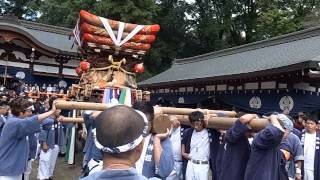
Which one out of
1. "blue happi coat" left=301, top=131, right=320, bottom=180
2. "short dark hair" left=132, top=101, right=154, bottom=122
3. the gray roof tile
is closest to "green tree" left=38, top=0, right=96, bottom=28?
the gray roof tile

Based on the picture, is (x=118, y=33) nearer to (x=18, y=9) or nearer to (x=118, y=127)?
(x=118, y=127)

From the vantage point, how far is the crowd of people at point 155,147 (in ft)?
6.42

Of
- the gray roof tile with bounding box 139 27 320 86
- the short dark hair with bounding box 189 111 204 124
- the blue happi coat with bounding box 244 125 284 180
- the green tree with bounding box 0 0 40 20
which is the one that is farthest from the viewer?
the green tree with bounding box 0 0 40 20

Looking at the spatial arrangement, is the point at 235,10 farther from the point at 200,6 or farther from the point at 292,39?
the point at 292,39

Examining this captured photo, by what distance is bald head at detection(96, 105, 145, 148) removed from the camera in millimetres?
1923

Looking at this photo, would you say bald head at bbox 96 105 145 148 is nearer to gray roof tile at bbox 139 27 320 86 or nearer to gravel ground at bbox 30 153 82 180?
gray roof tile at bbox 139 27 320 86

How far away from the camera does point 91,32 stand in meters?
10.6

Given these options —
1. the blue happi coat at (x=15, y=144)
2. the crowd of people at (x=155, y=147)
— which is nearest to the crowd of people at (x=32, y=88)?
the crowd of people at (x=155, y=147)

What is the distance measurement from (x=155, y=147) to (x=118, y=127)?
84.2 inches

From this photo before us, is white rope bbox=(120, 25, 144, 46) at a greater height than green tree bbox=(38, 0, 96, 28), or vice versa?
green tree bbox=(38, 0, 96, 28)

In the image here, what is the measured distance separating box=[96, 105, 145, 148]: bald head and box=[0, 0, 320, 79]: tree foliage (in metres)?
22.7

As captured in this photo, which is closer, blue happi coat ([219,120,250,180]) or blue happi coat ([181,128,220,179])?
blue happi coat ([219,120,250,180])

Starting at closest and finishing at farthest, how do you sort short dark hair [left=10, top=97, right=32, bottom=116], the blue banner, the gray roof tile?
short dark hair [left=10, top=97, right=32, bottom=116] → the blue banner → the gray roof tile

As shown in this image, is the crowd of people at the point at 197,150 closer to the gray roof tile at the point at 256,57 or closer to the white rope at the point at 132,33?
the gray roof tile at the point at 256,57
